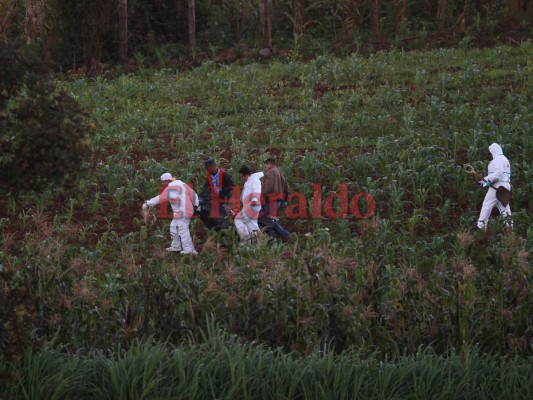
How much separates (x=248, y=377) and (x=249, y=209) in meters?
7.21

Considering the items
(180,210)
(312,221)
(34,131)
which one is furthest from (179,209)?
(34,131)

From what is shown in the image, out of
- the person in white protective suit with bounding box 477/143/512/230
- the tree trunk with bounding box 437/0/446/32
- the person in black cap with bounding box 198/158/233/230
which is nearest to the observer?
the person in black cap with bounding box 198/158/233/230

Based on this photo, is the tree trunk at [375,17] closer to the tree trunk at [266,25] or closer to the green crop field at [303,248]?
the green crop field at [303,248]

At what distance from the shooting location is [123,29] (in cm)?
2905

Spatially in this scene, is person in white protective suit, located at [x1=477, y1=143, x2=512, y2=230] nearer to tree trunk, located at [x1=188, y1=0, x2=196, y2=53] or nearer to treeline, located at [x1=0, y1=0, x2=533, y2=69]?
treeline, located at [x1=0, y1=0, x2=533, y2=69]

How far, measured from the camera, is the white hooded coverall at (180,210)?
49.8 ft

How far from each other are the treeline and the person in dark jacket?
13.5m

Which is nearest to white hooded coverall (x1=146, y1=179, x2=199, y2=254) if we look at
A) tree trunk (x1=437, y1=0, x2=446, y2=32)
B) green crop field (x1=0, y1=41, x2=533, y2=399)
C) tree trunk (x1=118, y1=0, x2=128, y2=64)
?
green crop field (x1=0, y1=41, x2=533, y2=399)

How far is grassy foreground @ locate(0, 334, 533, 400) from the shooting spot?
824 centimetres

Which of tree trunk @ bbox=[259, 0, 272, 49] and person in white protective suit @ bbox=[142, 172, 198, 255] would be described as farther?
tree trunk @ bbox=[259, 0, 272, 49]

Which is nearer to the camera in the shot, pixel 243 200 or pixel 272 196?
pixel 243 200

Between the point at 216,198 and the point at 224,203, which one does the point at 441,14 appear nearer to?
the point at 224,203

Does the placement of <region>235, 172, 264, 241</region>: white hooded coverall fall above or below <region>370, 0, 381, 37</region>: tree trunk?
below

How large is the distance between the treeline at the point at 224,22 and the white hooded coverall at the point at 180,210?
13633 mm
